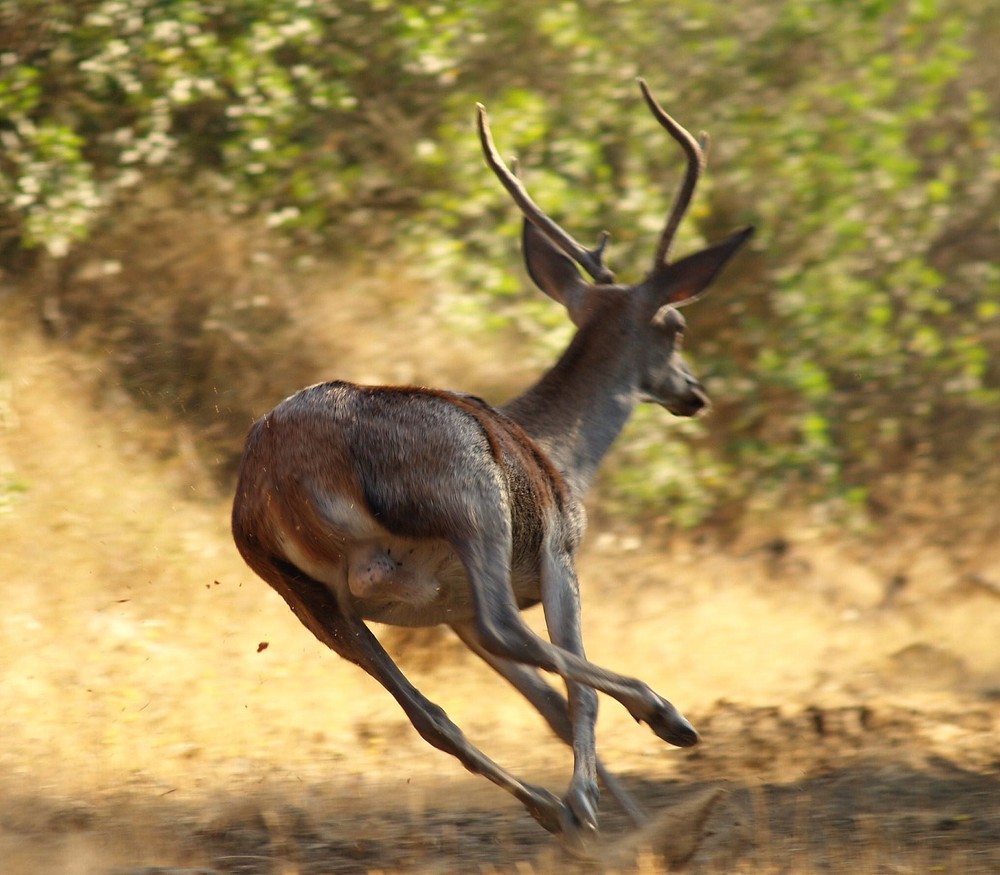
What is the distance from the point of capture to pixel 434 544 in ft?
15.8

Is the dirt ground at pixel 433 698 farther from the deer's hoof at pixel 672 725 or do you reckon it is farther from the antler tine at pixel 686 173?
the antler tine at pixel 686 173

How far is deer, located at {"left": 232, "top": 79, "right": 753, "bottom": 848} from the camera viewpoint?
4.67 meters

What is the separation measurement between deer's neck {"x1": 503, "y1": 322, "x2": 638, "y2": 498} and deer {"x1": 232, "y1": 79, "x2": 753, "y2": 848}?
0.27m

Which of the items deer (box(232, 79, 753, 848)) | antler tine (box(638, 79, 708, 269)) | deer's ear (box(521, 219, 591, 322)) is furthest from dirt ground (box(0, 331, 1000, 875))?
antler tine (box(638, 79, 708, 269))

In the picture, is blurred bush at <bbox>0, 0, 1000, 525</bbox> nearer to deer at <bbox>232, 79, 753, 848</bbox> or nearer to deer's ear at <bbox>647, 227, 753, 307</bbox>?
deer's ear at <bbox>647, 227, 753, 307</bbox>

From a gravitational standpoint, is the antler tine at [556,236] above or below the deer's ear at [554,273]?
above

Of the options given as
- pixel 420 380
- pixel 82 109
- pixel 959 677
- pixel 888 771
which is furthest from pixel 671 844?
pixel 82 109

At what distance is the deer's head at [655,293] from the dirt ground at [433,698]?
6.27 ft

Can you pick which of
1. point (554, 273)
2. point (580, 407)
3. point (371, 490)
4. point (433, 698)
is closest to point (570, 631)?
point (371, 490)

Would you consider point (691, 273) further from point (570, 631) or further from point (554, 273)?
point (570, 631)

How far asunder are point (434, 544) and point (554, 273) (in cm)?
229

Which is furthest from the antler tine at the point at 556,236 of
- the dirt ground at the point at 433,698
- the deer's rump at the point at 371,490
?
the dirt ground at the point at 433,698

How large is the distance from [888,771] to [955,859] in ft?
4.49

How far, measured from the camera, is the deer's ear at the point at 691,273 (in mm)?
6273
